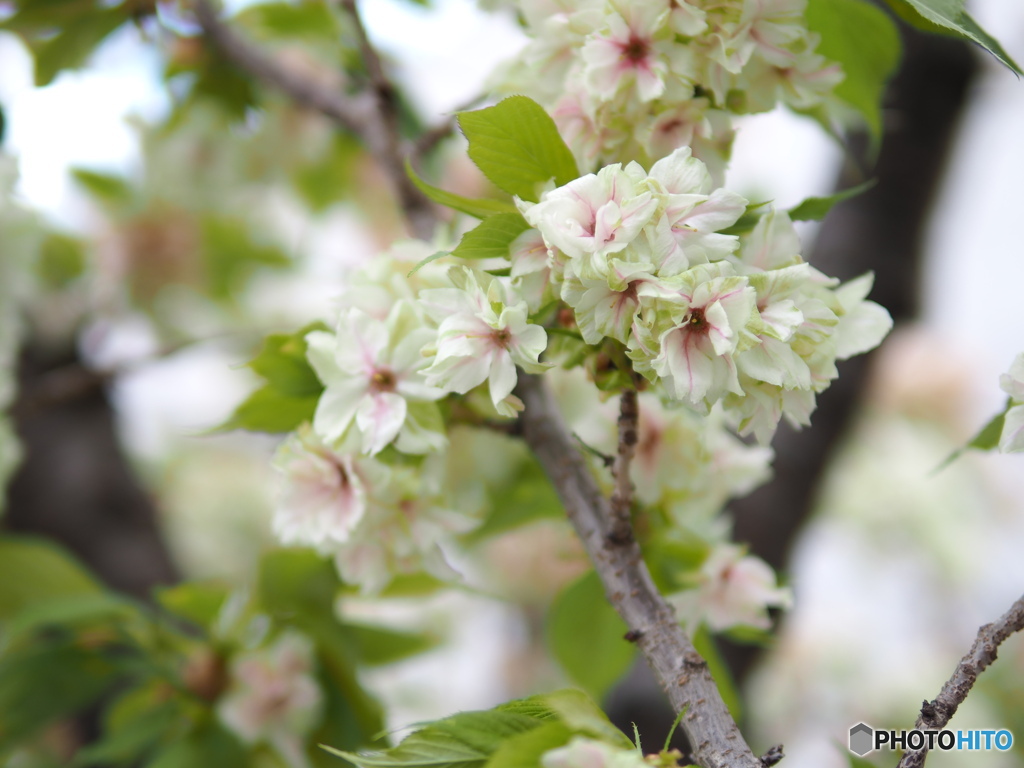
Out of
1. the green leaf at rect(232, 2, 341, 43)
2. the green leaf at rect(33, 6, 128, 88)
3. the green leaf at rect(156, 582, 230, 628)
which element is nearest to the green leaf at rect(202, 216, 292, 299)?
the green leaf at rect(232, 2, 341, 43)

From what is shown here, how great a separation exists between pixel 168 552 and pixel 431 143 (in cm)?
60

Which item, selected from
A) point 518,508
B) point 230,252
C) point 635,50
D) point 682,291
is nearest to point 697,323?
point 682,291

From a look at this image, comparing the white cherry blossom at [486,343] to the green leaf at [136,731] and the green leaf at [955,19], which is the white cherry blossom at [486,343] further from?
the green leaf at [136,731]

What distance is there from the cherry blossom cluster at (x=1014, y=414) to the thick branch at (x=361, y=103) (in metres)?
0.30

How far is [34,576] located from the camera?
64 centimetres

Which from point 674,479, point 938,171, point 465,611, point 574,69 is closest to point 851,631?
point 465,611

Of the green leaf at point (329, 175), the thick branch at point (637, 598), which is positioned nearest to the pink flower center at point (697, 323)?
the thick branch at point (637, 598)

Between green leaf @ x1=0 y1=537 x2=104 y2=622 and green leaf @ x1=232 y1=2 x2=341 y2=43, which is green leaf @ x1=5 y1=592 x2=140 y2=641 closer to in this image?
green leaf @ x1=0 y1=537 x2=104 y2=622

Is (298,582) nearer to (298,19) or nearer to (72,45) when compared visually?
(72,45)

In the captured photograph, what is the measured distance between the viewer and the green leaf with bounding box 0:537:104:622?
63 centimetres

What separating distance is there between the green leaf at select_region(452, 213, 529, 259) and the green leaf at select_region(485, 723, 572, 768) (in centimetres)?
16

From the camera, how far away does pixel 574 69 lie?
0.35 meters

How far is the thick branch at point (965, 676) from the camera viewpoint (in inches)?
10.4

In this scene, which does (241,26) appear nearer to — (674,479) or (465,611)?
(674,479)
